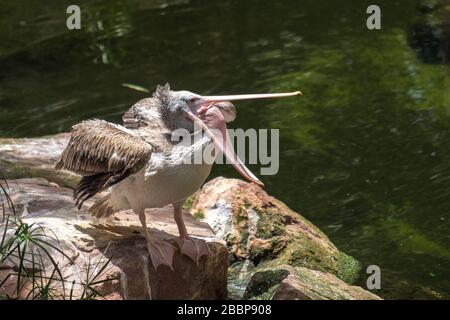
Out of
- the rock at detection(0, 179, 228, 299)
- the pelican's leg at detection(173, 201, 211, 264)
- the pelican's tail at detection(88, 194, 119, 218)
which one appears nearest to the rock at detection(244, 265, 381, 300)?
the rock at detection(0, 179, 228, 299)

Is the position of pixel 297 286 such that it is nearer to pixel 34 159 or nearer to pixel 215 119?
pixel 215 119

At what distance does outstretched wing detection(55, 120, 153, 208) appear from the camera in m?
5.59

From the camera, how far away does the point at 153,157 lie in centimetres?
562

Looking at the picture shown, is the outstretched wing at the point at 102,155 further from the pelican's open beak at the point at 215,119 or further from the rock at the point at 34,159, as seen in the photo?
the rock at the point at 34,159

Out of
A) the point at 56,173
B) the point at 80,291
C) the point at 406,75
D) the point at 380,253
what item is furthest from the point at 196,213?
the point at 406,75

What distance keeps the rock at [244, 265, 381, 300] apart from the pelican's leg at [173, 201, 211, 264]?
453 mm

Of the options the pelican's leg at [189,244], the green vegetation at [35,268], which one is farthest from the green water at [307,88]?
the green vegetation at [35,268]

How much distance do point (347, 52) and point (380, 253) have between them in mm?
4312

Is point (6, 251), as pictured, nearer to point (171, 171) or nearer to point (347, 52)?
point (171, 171)

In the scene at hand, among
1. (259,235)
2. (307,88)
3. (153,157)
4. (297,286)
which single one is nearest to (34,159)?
(259,235)

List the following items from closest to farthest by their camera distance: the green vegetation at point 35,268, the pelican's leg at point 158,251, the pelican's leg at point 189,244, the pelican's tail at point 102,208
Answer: the green vegetation at point 35,268, the pelican's leg at point 158,251, the pelican's leg at point 189,244, the pelican's tail at point 102,208

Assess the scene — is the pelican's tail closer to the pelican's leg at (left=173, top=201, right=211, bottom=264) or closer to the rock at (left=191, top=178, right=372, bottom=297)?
the pelican's leg at (left=173, top=201, right=211, bottom=264)

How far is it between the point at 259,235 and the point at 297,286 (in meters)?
1.30

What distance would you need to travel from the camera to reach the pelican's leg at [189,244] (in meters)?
5.88
